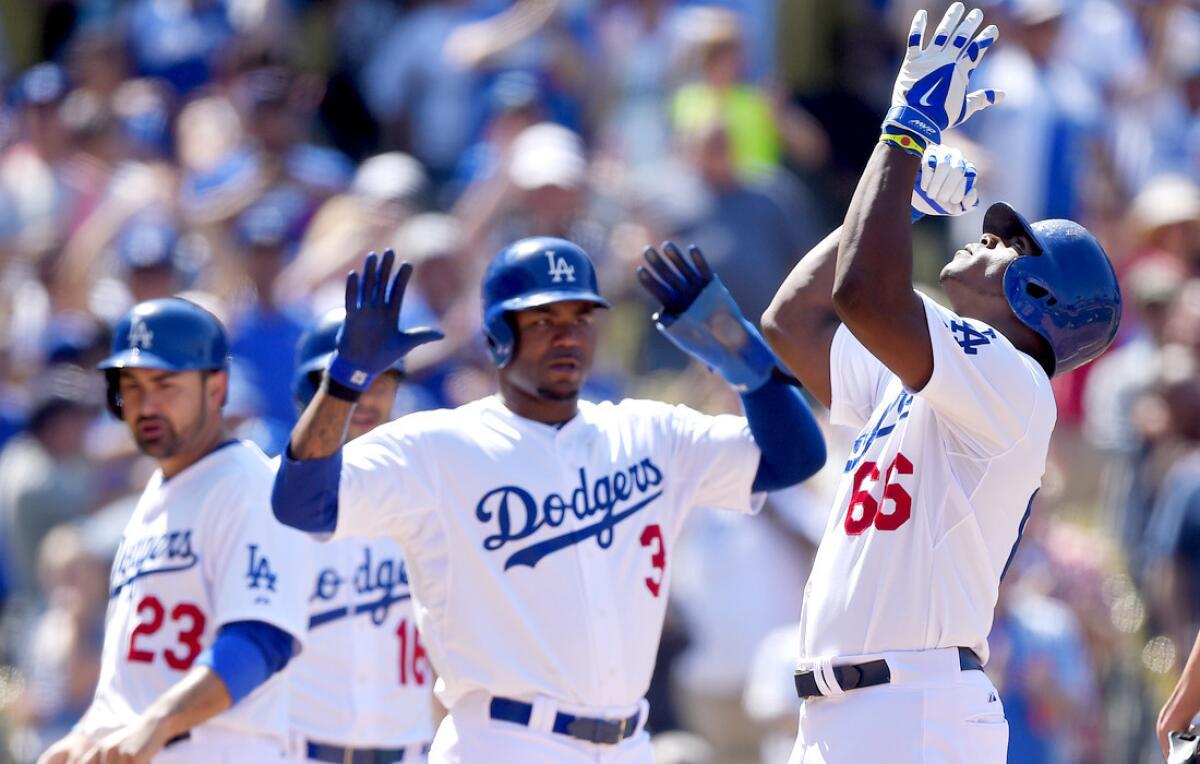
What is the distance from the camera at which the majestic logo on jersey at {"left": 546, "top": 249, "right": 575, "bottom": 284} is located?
5672 millimetres

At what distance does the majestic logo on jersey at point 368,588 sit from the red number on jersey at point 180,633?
0.72 m

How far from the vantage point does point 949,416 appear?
4.61 meters

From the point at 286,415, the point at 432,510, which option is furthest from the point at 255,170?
the point at 432,510

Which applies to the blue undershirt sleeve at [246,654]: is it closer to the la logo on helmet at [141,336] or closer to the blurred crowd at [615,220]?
the la logo on helmet at [141,336]

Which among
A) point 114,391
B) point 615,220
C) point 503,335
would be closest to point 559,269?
point 503,335

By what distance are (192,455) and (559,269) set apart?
1.29 metres

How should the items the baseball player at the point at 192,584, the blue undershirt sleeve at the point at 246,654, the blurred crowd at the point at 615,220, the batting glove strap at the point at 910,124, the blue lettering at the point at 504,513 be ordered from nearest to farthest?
the batting glove strap at the point at 910,124, the blue lettering at the point at 504,513, the blue undershirt sleeve at the point at 246,654, the baseball player at the point at 192,584, the blurred crowd at the point at 615,220

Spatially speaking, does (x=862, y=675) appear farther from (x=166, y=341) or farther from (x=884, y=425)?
(x=166, y=341)

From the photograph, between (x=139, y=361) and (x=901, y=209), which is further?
(x=139, y=361)

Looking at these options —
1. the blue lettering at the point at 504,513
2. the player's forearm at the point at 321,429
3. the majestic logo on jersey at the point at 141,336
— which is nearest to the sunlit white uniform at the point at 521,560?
the blue lettering at the point at 504,513

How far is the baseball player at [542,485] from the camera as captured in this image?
528cm

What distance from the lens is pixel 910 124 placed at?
4562 mm

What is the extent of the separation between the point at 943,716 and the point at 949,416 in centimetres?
69

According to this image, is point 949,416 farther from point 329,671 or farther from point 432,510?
point 329,671
